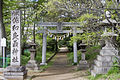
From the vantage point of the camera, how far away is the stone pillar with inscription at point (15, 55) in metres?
9.30

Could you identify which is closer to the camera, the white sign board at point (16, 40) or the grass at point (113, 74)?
the grass at point (113, 74)

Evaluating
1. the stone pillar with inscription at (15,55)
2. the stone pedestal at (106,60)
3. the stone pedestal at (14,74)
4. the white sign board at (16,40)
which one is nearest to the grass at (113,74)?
the stone pedestal at (106,60)

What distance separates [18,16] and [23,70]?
333cm

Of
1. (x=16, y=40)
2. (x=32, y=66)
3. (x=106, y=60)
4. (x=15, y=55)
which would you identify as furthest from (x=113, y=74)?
(x=32, y=66)

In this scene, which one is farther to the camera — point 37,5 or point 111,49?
point 37,5

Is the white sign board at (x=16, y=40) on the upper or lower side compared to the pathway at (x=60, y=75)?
upper

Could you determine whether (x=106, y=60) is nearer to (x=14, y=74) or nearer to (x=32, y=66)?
(x=14, y=74)

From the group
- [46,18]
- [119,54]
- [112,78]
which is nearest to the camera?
[112,78]

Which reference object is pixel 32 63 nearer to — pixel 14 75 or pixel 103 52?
pixel 14 75

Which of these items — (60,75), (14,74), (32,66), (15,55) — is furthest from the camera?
(32,66)

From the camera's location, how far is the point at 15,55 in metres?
9.69

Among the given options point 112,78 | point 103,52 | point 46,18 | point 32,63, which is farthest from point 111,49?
point 46,18

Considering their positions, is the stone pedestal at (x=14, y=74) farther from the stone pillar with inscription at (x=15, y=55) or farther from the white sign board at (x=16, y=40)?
the white sign board at (x=16, y=40)

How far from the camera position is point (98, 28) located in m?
8.90
